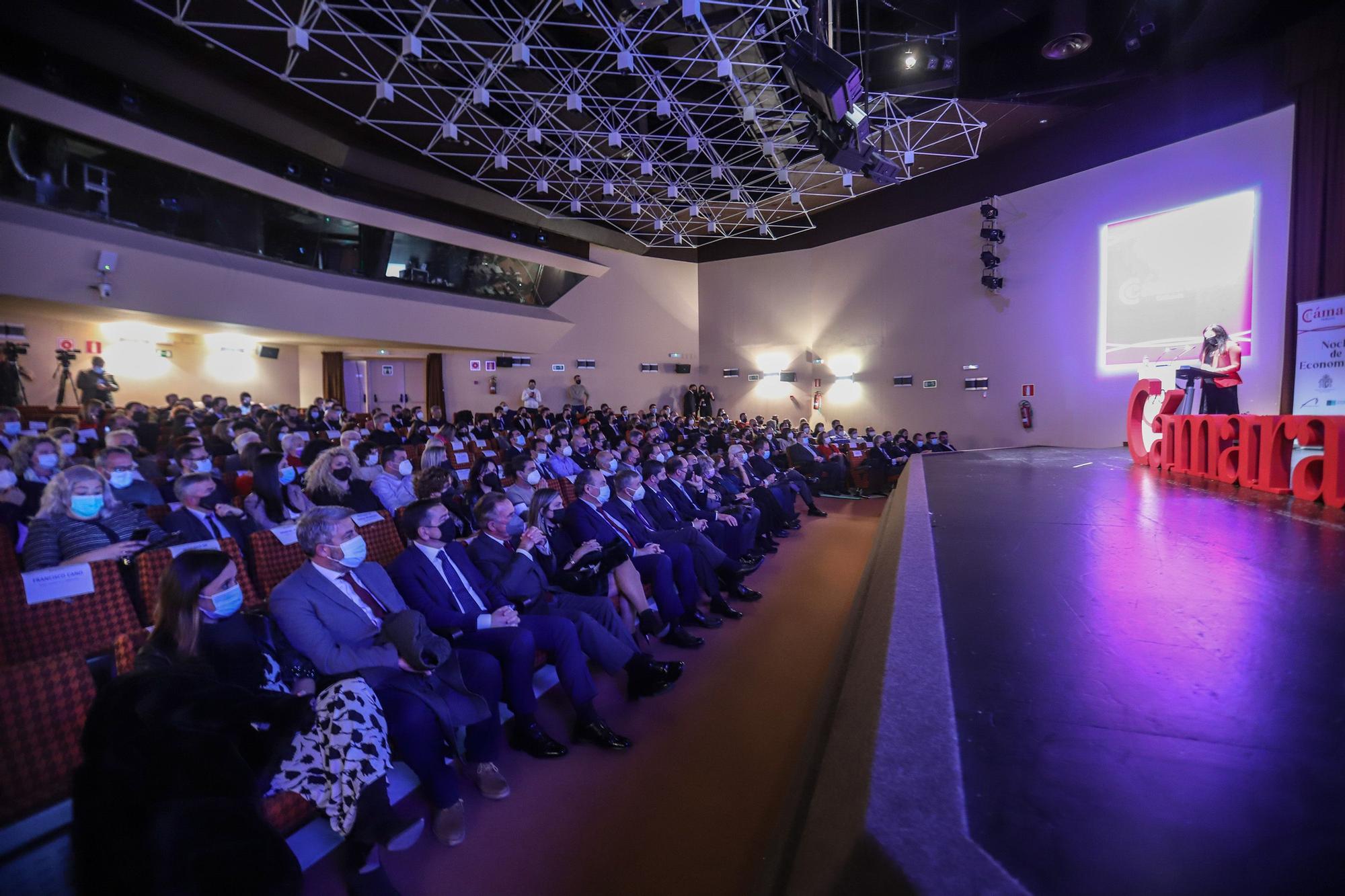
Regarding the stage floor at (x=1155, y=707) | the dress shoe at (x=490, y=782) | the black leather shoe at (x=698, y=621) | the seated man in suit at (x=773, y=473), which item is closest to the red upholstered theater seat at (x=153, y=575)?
the dress shoe at (x=490, y=782)

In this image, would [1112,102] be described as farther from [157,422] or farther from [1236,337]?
[157,422]

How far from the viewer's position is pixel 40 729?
1.64 metres

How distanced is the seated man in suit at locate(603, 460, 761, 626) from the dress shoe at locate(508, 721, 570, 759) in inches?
64.5

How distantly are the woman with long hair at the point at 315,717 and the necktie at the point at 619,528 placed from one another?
2.14 metres

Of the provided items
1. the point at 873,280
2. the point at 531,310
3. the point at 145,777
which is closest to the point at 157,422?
the point at 531,310

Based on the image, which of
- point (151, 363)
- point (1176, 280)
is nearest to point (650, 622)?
point (1176, 280)

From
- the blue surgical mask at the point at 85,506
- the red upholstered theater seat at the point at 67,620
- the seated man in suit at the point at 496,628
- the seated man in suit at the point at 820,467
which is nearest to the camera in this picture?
the red upholstered theater seat at the point at 67,620

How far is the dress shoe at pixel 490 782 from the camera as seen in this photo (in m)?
2.27

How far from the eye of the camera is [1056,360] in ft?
36.2

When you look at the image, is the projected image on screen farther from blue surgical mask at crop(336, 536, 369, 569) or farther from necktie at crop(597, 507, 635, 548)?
blue surgical mask at crop(336, 536, 369, 569)

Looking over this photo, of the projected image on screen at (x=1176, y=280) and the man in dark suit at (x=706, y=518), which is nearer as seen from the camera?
the man in dark suit at (x=706, y=518)

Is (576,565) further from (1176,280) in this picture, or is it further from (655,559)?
(1176,280)

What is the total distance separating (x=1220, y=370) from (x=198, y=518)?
7555 mm

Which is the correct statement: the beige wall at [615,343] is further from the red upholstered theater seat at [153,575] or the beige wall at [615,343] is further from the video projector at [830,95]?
the red upholstered theater seat at [153,575]
